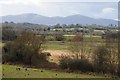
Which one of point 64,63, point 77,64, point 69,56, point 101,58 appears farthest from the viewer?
point 69,56

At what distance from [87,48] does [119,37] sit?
207 inches

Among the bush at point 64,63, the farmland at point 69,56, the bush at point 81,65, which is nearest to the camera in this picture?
the farmland at point 69,56

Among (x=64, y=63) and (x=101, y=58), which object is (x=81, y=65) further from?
(x=101, y=58)

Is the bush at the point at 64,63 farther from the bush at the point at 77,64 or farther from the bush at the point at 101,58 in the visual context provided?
the bush at the point at 101,58

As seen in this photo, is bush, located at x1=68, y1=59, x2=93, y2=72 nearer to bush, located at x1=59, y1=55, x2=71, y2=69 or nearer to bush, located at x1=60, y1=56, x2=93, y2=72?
bush, located at x1=60, y1=56, x2=93, y2=72

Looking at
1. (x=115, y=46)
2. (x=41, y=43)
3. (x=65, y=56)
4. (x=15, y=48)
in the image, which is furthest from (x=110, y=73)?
(x=15, y=48)

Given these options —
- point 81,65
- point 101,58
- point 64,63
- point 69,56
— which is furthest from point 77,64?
point 101,58

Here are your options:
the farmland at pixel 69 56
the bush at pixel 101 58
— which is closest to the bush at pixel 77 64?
the farmland at pixel 69 56

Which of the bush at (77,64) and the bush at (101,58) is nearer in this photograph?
the bush at (101,58)

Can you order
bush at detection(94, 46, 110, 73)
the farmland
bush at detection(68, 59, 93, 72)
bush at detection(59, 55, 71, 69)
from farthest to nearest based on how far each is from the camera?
1. bush at detection(59, 55, 71, 69)
2. bush at detection(68, 59, 93, 72)
3. bush at detection(94, 46, 110, 73)
4. the farmland

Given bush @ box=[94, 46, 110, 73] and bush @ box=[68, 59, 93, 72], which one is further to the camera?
bush @ box=[68, 59, 93, 72]

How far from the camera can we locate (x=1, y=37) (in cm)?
4053

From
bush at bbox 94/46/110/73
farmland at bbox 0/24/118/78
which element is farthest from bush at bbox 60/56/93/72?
bush at bbox 94/46/110/73

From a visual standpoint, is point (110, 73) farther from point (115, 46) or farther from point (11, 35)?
point (11, 35)
